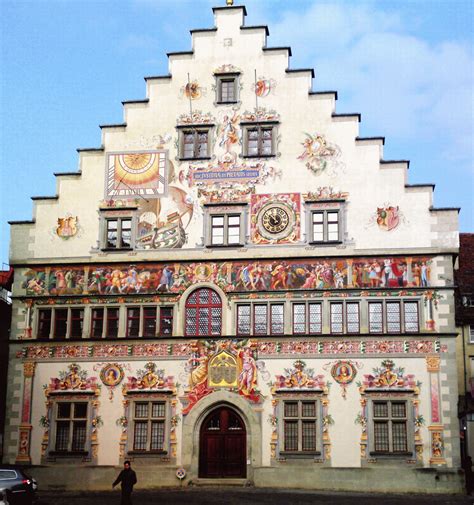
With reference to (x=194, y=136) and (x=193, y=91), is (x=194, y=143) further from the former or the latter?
(x=193, y=91)

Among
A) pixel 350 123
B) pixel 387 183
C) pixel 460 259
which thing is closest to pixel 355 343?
pixel 387 183

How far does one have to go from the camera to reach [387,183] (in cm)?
3266

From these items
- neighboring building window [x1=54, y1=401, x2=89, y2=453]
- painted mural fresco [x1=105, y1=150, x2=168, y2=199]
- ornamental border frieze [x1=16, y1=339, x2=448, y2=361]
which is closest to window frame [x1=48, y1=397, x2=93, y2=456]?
neighboring building window [x1=54, y1=401, x2=89, y2=453]

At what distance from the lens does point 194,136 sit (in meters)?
34.3

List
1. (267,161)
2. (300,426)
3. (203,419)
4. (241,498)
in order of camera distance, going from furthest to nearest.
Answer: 1. (267,161)
2. (203,419)
3. (300,426)
4. (241,498)

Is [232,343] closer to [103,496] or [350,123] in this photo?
[103,496]

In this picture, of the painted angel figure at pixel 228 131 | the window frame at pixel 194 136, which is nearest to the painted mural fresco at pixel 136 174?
the window frame at pixel 194 136

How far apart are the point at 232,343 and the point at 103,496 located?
670 cm

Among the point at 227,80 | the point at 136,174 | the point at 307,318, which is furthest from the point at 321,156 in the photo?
the point at 136,174

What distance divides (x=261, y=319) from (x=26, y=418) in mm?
9067

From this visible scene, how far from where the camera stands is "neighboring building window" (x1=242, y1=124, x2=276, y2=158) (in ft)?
111

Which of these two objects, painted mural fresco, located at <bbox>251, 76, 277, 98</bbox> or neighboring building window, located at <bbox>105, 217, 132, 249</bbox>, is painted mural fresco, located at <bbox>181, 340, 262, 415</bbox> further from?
painted mural fresco, located at <bbox>251, 76, 277, 98</bbox>

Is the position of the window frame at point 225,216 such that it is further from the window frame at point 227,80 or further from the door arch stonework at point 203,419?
the door arch stonework at point 203,419

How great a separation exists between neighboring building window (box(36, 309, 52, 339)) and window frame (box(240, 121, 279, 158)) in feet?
30.1
